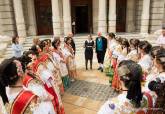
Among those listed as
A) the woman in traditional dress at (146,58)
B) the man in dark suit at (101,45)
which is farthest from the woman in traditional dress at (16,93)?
the man in dark suit at (101,45)

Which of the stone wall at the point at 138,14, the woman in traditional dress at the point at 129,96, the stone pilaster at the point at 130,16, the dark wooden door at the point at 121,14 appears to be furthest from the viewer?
the dark wooden door at the point at 121,14

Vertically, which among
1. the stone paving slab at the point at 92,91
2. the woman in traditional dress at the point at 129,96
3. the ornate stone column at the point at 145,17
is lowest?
the stone paving slab at the point at 92,91

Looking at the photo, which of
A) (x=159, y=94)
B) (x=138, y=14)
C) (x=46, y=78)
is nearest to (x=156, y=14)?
(x=138, y=14)

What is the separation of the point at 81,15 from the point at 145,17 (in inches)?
246

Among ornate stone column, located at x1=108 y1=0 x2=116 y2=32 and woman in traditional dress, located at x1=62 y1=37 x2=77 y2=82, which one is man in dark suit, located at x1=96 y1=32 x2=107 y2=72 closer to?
woman in traditional dress, located at x1=62 y1=37 x2=77 y2=82

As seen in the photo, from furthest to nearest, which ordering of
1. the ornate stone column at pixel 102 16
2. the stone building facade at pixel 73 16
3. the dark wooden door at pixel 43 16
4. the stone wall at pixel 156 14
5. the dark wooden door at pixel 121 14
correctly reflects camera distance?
the dark wooden door at pixel 121 14 → the dark wooden door at pixel 43 16 → the stone wall at pixel 156 14 → the stone building facade at pixel 73 16 → the ornate stone column at pixel 102 16

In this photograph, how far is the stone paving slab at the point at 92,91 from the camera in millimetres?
5815

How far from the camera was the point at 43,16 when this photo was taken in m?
15.5

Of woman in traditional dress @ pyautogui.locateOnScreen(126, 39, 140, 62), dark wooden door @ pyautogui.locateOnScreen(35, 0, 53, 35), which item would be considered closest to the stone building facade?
dark wooden door @ pyautogui.locateOnScreen(35, 0, 53, 35)

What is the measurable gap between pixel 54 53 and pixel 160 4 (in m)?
11.1

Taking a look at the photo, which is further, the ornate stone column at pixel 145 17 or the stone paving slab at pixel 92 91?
the ornate stone column at pixel 145 17

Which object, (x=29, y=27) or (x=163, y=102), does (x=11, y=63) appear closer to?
(x=163, y=102)

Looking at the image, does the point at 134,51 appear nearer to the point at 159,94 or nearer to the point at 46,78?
the point at 46,78

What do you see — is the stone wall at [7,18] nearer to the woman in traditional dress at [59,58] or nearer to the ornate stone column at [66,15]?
the ornate stone column at [66,15]
